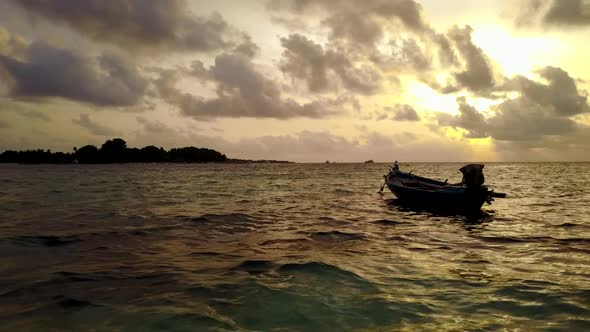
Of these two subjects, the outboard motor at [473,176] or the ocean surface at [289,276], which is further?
the outboard motor at [473,176]

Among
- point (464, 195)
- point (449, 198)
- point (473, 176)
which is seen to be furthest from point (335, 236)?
point (473, 176)

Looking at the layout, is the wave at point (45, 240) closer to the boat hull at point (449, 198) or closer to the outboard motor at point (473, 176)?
the boat hull at point (449, 198)

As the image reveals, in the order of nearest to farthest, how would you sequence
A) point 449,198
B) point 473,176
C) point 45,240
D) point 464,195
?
point 45,240
point 473,176
point 464,195
point 449,198

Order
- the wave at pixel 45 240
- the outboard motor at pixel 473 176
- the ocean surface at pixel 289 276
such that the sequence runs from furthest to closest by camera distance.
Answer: the outboard motor at pixel 473 176, the wave at pixel 45 240, the ocean surface at pixel 289 276

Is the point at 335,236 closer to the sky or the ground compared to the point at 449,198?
closer to the ground

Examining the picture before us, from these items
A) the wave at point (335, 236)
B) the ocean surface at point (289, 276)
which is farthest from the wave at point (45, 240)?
the wave at point (335, 236)

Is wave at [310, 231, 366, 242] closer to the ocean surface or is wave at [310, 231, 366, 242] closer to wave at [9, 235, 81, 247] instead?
the ocean surface

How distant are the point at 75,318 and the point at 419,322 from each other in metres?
5.88

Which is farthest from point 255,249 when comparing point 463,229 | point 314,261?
point 463,229

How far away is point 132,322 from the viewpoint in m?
5.94

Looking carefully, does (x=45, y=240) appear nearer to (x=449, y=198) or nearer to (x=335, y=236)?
(x=335, y=236)

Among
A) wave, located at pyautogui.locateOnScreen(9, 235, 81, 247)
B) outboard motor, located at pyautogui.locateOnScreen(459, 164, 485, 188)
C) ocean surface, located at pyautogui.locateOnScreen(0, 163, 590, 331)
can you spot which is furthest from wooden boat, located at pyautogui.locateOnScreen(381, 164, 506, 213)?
wave, located at pyautogui.locateOnScreen(9, 235, 81, 247)

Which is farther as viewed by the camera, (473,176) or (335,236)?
(473,176)

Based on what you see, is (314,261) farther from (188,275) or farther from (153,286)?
(153,286)
